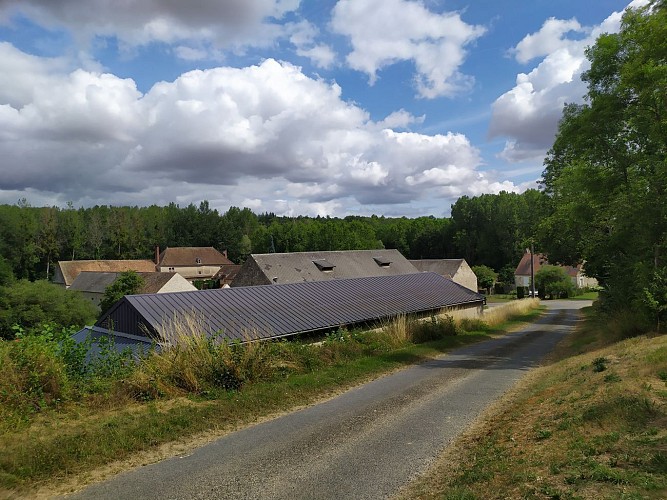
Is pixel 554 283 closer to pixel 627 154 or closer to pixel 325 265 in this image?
pixel 325 265

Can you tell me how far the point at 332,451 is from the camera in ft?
21.7

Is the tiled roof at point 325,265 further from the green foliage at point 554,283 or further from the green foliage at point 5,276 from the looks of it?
the green foliage at point 5,276

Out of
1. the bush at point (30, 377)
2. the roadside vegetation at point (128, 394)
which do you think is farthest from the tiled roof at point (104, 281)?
the bush at point (30, 377)

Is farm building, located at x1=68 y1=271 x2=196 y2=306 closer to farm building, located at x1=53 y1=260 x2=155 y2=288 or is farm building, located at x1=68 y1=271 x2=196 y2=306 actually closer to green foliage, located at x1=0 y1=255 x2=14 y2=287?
farm building, located at x1=53 y1=260 x2=155 y2=288

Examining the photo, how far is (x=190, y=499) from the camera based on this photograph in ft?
17.1

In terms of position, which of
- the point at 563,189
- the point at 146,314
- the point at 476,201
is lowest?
the point at 146,314

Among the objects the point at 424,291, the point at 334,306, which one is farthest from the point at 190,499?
the point at 424,291

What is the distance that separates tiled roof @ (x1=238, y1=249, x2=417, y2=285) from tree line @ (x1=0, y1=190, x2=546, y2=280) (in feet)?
81.3

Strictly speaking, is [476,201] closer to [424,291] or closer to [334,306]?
[424,291]

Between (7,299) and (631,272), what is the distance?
140 feet

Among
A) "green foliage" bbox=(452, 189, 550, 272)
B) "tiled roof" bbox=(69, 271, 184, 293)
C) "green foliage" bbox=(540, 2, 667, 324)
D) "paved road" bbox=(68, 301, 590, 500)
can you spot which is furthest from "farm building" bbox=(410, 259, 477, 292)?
"paved road" bbox=(68, 301, 590, 500)

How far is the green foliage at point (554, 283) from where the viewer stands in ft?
210

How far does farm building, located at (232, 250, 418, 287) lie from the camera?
141 feet

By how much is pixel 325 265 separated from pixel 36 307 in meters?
25.1
